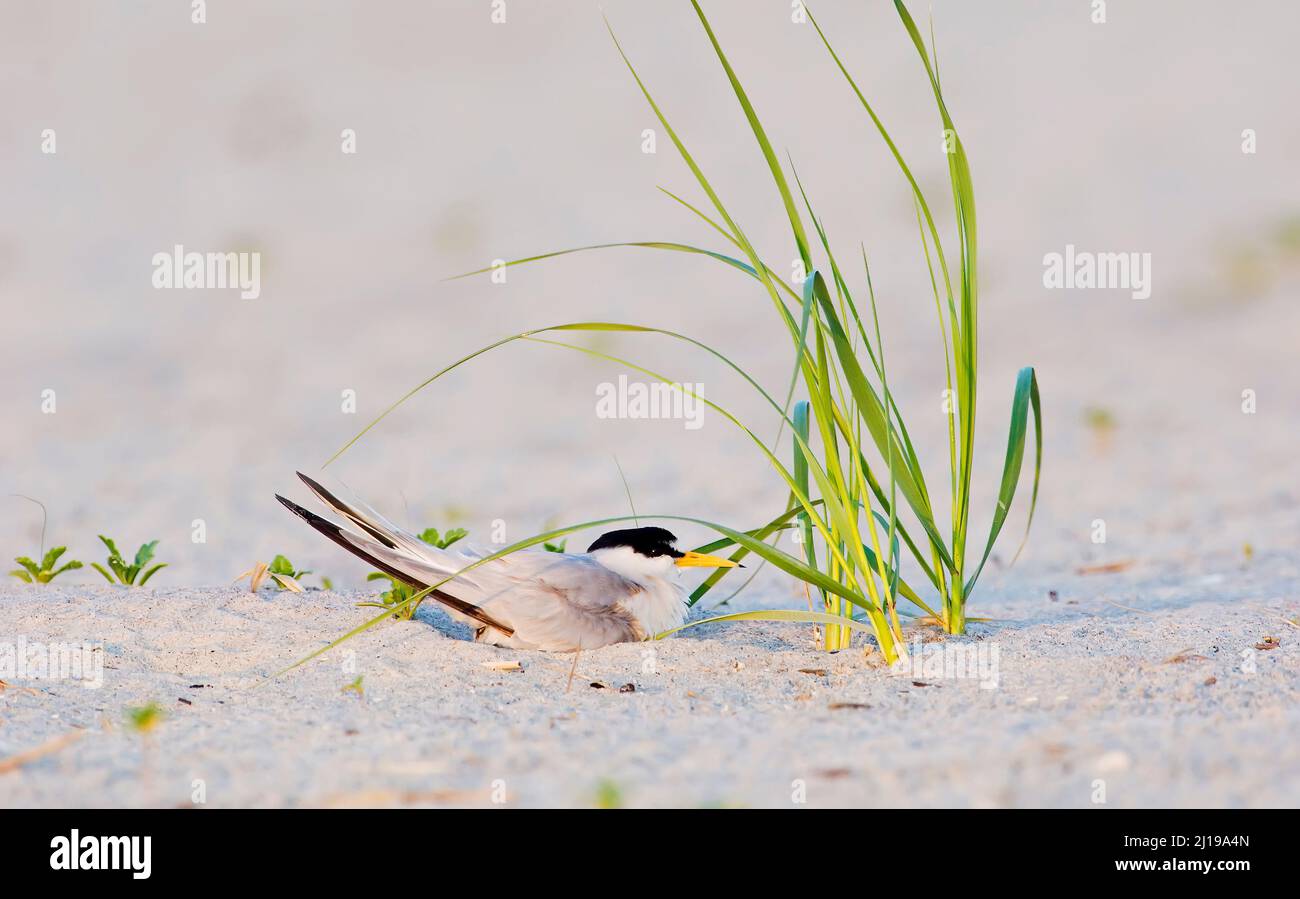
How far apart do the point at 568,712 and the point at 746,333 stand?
6866 mm

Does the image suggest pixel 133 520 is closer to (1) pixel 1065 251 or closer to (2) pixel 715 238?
(2) pixel 715 238

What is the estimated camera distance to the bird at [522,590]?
3377 mm

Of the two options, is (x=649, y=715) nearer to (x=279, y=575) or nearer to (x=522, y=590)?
(x=522, y=590)

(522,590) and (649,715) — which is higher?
(522,590)

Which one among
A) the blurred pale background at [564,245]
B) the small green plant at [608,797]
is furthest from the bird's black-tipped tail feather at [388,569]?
the blurred pale background at [564,245]

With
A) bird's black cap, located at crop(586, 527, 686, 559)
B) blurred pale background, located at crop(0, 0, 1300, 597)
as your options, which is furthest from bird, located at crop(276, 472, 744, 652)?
blurred pale background, located at crop(0, 0, 1300, 597)

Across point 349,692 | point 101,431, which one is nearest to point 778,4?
point 101,431

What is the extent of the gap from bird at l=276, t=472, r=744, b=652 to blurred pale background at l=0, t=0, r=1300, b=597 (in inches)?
74.1

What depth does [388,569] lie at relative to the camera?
338 centimetres

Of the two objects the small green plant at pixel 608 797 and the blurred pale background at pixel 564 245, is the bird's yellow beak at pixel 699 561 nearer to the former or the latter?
the small green plant at pixel 608 797

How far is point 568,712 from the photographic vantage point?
2852 millimetres

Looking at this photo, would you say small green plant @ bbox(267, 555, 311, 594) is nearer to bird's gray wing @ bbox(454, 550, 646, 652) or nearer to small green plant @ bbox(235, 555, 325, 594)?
small green plant @ bbox(235, 555, 325, 594)

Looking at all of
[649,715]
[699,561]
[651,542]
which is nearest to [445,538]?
[651,542]

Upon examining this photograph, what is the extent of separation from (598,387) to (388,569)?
222 inches
